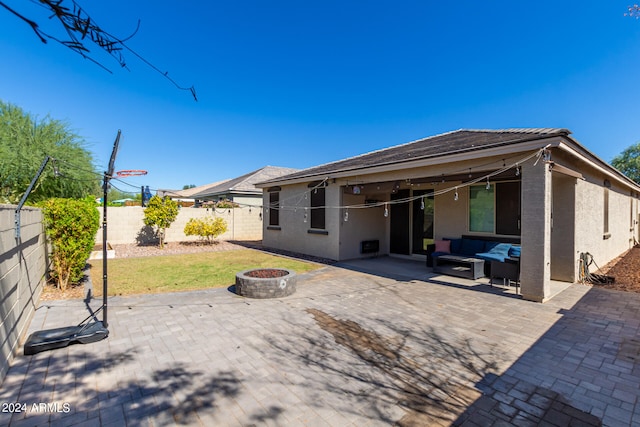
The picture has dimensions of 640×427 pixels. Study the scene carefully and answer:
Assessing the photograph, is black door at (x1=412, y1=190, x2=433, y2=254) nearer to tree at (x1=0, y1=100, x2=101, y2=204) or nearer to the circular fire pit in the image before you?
the circular fire pit

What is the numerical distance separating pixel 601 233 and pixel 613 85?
511cm

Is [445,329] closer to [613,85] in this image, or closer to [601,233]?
[601,233]

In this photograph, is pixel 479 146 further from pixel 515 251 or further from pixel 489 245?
pixel 489 245

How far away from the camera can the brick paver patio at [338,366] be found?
2650 millimetres

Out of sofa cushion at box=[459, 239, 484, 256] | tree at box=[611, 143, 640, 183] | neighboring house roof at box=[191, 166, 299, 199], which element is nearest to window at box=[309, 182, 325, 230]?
sofa cushion at box=[459, 239, 484, 256]

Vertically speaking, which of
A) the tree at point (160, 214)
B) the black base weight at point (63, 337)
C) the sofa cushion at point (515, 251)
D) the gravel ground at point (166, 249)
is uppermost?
the tree at point (160, 214)

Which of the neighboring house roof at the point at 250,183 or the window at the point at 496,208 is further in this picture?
the neighboring house roof at the point at 250,183

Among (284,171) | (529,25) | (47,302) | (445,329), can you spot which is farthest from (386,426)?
(284,171)

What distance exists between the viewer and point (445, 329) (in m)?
4.71

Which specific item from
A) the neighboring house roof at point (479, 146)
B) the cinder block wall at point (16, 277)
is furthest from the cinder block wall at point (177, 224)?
the cinder block wall at point (16, 277)

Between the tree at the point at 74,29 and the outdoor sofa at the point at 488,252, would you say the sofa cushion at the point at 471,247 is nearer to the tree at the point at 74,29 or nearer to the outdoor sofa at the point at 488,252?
the outdoor sofa at the point at 488,252

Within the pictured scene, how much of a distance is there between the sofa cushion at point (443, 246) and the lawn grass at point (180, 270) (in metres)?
4.21

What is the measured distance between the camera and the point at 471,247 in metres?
8.88

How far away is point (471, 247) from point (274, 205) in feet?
31.1
